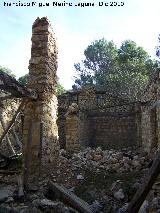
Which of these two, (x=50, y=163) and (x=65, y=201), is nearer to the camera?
(x=65, y=201)

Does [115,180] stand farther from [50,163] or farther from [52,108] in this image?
[52,108]

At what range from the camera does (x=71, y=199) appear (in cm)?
665

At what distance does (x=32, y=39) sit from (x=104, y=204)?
4617mm

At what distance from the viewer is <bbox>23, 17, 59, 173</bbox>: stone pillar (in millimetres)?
8195

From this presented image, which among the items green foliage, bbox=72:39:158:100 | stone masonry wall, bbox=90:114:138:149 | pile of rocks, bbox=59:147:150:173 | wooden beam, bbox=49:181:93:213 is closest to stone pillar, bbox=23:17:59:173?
wooden beam, bbox=49:181:93:213

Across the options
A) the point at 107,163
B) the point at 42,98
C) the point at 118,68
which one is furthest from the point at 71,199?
the point at 118,68

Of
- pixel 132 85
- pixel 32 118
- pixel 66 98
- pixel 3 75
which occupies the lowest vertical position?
pixel 32 118

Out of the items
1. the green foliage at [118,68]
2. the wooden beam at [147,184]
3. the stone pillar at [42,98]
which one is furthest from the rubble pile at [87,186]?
the green foliage at [118,68]

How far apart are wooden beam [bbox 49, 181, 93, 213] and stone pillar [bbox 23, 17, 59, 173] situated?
3.24ft

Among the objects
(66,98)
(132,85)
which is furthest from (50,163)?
(132,85)

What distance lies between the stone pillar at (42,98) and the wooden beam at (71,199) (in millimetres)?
986

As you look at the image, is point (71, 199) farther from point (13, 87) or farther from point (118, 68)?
point (118, 68)

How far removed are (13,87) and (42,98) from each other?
1311 millimetres

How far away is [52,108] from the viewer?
349 inches
